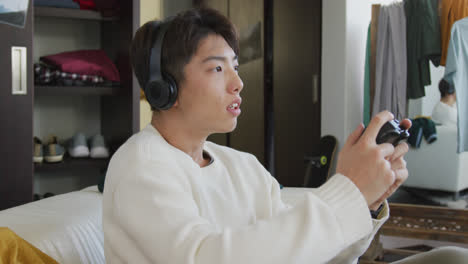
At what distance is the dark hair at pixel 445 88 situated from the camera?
7.25ft

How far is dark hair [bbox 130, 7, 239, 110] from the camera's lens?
80cm

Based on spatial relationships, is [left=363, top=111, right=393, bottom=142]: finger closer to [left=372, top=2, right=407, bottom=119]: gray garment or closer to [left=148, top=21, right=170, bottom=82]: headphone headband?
[left=148, top=21, right=170, bottom=82]: headphone headband

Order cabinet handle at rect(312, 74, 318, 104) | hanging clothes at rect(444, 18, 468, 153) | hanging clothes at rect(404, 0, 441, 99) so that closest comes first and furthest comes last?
hanging clothes at rect(444, 18, 468, 153) < hanging clothes at rect(404, 0, 441, 99) < cabinet handle at rect(312, 74, 318, 104)

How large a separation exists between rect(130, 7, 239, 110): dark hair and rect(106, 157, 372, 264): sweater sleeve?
0.85 feet

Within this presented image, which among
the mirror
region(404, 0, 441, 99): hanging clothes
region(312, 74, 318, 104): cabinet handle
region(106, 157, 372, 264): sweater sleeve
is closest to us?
region(106, 157, 372, 264): sweater sleeve

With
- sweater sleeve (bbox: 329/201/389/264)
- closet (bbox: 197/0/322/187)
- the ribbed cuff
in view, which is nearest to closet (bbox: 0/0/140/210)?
closet (bbox: 197/0/322/187)

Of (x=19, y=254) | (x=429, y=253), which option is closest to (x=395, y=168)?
(x=429, y=253)

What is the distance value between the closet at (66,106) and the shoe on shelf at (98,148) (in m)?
0.03

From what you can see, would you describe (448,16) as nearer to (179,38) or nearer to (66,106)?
(179,38)

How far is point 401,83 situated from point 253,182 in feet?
6.15

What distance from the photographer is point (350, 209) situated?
59cm

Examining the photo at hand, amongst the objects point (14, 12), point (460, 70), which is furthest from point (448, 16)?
point (14, 12)

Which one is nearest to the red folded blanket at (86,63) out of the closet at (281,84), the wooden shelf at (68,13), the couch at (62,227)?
the wooden shelf at (68,13)

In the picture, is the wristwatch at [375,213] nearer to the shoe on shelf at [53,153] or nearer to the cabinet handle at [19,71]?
the cabinet handle at [19,71]
